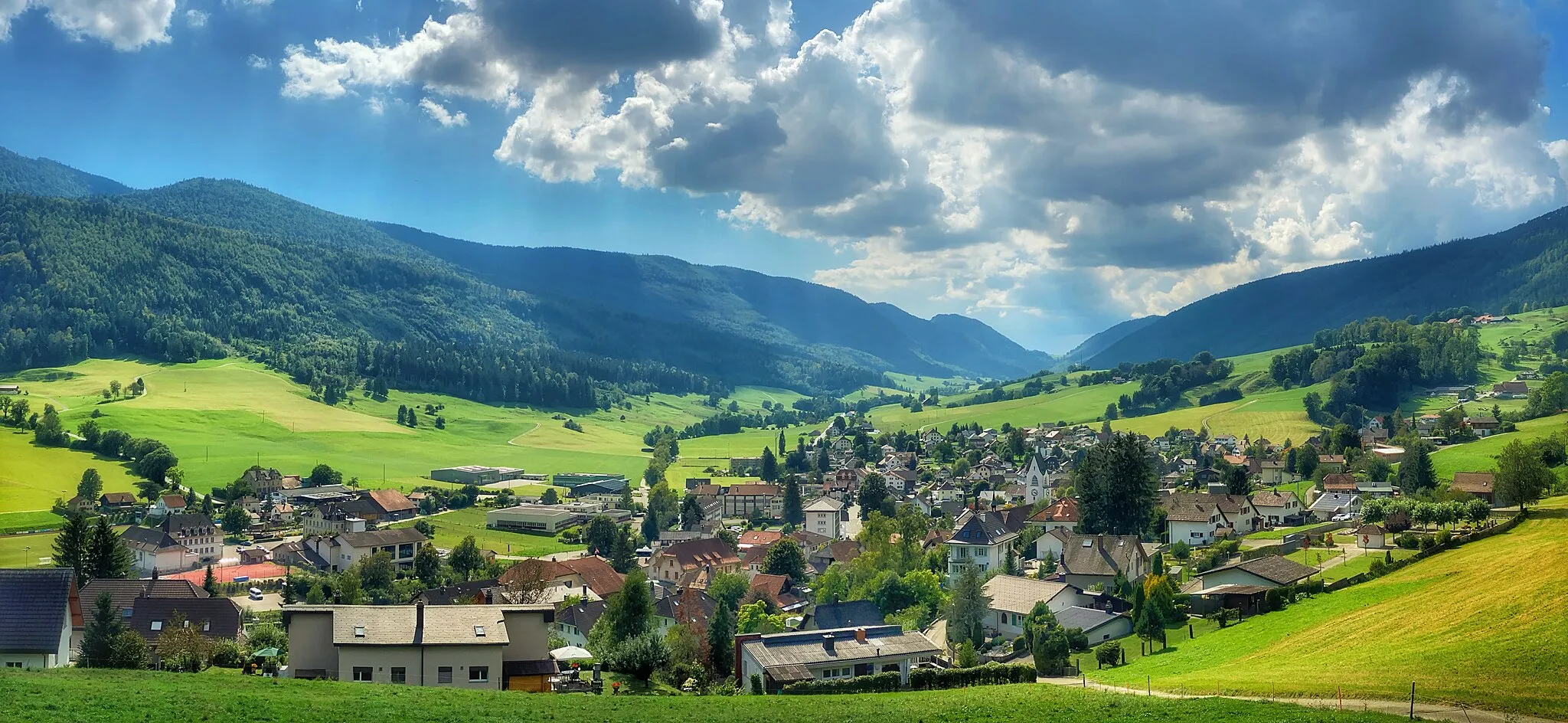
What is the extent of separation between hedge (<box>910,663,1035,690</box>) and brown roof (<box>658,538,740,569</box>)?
50.4 m

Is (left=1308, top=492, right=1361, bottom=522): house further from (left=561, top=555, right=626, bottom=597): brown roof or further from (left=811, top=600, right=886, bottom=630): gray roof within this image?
(left=561, top=555, right=626, bottom=597): brown roof

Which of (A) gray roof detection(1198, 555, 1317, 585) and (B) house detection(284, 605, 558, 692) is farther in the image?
(A) gray roof detection(1198, 555, 1317, 585)

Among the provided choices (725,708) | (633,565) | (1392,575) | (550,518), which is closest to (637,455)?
(550,518)

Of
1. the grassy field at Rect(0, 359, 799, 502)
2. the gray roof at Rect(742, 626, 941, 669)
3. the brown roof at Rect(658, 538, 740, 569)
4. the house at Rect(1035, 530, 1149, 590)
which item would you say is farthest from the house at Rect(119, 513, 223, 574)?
the house at Rect(1035, 530, 1149, 590)

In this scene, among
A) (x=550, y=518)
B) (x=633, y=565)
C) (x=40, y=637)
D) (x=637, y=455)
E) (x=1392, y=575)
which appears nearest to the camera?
(x=40, y=637)

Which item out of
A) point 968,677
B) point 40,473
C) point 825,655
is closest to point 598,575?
point 825,655

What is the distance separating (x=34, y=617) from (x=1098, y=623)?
43.0m

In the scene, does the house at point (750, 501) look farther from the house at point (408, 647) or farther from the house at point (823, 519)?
the house at point (408, 647)

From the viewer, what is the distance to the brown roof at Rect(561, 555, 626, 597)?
73.0 m

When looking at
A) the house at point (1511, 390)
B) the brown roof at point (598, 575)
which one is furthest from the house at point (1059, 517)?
the house at point (1511, 390)

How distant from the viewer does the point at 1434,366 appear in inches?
6481

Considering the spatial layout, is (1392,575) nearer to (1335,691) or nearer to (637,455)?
(1335,691)

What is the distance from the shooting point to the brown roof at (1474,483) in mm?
72312

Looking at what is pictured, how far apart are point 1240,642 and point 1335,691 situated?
1538 centimetres
